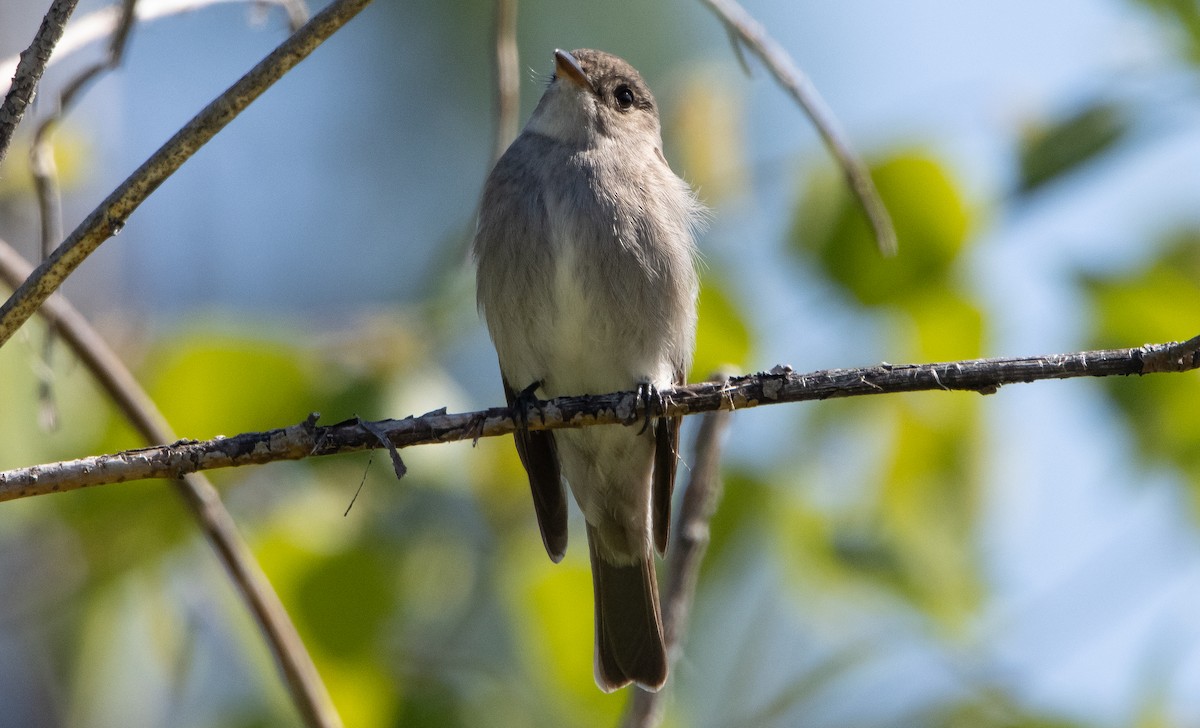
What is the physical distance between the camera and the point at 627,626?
4051 mm

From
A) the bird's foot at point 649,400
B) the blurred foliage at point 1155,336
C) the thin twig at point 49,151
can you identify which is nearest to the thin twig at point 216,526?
the thin twig at point 49,151

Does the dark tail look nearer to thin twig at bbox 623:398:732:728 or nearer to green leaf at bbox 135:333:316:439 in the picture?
thin twig at bbox 623:398:732:728

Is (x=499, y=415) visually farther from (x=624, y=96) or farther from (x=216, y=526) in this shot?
(x=624, y=96)

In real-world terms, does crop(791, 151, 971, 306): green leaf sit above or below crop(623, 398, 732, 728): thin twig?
above

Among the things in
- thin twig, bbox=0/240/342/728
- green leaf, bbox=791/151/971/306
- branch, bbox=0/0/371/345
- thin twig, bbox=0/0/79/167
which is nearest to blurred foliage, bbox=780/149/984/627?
green leaf, bbox=791/151/971/306

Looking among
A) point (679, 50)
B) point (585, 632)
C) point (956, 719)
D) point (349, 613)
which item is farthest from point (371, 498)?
point (679, 50)

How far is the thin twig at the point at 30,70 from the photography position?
179 cm

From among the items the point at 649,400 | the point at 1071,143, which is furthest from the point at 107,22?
the point at 1071,143

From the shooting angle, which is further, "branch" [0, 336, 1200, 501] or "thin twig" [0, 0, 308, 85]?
"thin twig" [0, 0, 308, 85]

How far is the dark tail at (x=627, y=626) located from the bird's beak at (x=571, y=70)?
64.3 inches

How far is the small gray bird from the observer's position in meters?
4.12

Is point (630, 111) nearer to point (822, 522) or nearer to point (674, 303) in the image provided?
point (674, 303)

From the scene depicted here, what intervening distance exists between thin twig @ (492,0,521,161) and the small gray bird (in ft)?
2.35

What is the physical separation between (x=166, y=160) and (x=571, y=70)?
9.79 feet
